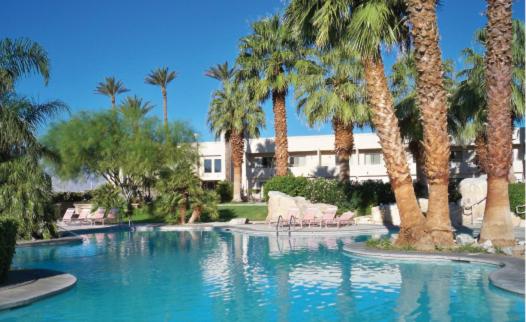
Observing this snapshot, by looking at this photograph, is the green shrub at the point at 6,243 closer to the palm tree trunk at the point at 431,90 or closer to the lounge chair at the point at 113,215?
the palm tree trunk at the point at 431,90

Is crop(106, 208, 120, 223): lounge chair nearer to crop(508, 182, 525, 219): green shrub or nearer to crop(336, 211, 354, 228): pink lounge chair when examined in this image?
crop(336, 211, 354, 228): pink lounge chair

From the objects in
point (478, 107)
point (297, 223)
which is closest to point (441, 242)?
point (297, 223)

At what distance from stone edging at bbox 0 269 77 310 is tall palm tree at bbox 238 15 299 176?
64.3 feet

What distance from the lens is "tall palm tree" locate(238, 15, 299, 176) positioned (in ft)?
98.6

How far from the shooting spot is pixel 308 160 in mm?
55781

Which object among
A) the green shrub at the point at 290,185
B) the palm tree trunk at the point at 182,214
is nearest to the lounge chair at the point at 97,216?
the palm tree trunk at the point at 182,214

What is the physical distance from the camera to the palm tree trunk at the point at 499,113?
14555mm

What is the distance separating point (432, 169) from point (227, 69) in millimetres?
41634

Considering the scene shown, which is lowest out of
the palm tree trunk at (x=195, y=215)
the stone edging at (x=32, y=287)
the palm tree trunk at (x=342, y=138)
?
the stone edging at (x=32, y=287)

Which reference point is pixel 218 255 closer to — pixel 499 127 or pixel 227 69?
pixel 499 127

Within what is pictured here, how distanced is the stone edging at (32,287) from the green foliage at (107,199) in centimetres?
2059

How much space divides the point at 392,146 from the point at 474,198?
41.5 ft

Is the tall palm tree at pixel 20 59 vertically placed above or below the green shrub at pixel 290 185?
above

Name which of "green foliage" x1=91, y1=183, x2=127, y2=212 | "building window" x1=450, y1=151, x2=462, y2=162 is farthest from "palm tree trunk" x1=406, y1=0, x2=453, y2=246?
"building window" x1=450, y1=151, x2=462, y2=162
